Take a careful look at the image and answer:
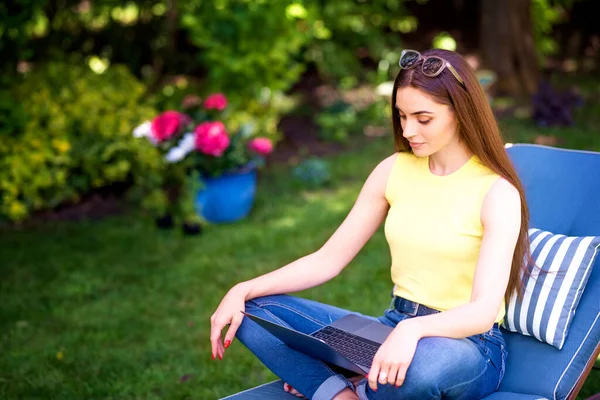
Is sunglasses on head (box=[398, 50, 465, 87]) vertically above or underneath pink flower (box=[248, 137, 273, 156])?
above

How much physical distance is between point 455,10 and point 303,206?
204 inches

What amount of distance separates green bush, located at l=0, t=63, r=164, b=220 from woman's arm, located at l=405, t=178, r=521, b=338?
3588 millimetres

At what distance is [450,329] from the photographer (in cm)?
212

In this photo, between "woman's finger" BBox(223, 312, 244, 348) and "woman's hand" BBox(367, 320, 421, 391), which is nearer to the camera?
"woman's hand" BBox(367, 320, 421, 391)

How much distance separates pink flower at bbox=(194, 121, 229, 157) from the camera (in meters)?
5.25

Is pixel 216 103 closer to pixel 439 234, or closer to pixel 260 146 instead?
pixel 260 146

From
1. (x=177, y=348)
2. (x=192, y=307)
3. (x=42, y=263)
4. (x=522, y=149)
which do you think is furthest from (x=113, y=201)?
(x=522, y=149)

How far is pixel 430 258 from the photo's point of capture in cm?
236

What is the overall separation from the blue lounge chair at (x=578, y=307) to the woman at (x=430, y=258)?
0.09m

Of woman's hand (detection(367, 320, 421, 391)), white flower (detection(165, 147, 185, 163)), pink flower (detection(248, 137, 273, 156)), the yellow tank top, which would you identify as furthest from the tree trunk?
woman's hand (detection(367, 320, 421, 391))

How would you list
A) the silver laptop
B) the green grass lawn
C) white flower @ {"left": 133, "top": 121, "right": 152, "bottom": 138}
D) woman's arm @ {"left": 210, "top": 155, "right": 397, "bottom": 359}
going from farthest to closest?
1. white flower @ {"left": 133, "top": 121, "right": 152, "bottom": 138}
2. the green grass lawn
3. woman's arm @ {"left": 210, "top": 155, "right": 397, "bottom": 359}
4. the silver laptop

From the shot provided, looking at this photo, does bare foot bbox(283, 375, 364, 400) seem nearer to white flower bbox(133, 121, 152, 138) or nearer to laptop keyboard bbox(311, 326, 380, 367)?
laptop keyboard bbox(311, 326, 380, 367)

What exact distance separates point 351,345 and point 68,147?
12.2 ft

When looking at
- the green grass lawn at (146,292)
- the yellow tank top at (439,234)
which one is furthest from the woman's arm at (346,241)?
the green grass lawn at (146,292)
